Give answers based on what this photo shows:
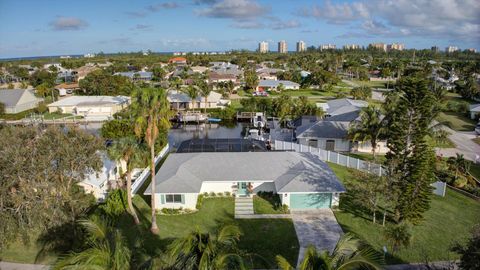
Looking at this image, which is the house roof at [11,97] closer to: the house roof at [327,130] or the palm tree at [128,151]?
the palm tree at [128,151]

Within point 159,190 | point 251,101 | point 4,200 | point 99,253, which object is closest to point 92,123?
point 251,101

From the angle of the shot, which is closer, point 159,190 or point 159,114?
point 159,114

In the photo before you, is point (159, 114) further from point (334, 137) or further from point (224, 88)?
point (224, 88)

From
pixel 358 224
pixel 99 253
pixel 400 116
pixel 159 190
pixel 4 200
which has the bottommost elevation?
pixel 358 224

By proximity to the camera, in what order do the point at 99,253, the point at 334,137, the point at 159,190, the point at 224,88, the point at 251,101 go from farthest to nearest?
the point at 224,88 < the point at 251,101 < the point at 334,137 < the point at 159,190 < the point at 99,253

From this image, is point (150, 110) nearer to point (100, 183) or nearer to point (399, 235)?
point (100, 183)

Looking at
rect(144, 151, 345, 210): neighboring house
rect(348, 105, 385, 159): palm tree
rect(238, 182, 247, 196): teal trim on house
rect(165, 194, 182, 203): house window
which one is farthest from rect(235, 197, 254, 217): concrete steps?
rect(348, 105, 385, 159): palm tree

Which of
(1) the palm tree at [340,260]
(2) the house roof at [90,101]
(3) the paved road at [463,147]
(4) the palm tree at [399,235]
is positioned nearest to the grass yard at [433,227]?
(4) the palm tree at [399,235]
